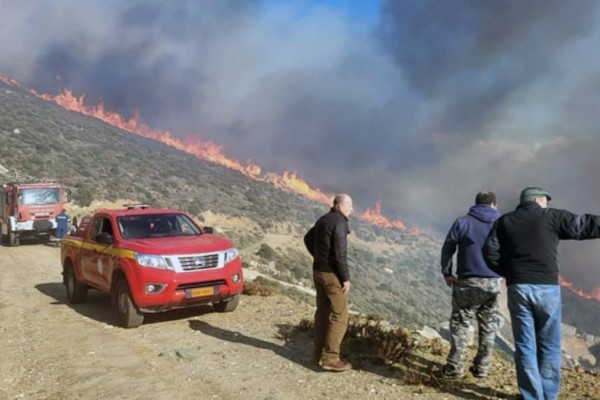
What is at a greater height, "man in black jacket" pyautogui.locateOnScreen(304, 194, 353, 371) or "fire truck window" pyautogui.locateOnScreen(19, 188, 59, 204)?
"fire truck window" pyautogui.locateOnScreen(19, 188, 59, 204)

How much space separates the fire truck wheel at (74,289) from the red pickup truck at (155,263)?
0.40 m

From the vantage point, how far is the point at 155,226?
940 centimetres

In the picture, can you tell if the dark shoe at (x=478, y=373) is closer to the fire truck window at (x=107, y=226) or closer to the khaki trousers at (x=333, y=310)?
the khaki trousers at (x=333, y=310)

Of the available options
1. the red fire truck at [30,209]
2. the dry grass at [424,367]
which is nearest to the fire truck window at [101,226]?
the dry grass at [424,367]

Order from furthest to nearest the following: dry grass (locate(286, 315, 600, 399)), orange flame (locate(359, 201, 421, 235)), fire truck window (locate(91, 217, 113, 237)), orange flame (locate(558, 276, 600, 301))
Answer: orange flame (locate(359, 201, 421, 235)) < orange flame (locate(558, 276, 600, 301)) < fire truck window (locate(91, 217, 113, 237)) < dry grass (locate(286, 315, 600, 399))

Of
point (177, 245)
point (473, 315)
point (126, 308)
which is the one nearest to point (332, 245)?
point (473, 315)

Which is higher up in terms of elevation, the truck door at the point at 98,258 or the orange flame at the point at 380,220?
the orange flame at the point at 380,220

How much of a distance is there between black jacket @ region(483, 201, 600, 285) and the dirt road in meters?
1.65

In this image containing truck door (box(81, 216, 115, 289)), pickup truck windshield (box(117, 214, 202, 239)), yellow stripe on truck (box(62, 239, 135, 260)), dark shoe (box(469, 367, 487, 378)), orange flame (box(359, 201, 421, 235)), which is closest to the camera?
dark shoe (box(469, 367, 487, 378))

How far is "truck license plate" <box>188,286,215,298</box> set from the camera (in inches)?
322

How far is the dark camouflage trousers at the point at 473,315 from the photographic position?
224 inches

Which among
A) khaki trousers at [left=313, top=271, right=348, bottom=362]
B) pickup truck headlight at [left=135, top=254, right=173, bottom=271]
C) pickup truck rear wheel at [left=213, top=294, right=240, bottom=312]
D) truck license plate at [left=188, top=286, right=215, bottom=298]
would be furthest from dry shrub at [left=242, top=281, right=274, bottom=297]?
khaki trousers at [left=313, top=271, right=348, bottom=362]

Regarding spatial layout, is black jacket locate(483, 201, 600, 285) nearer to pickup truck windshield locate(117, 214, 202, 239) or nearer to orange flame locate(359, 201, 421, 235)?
pickup truck windshield locate(117, 214, 202, 239)

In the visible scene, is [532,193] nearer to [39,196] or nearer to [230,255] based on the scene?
[230,255]
